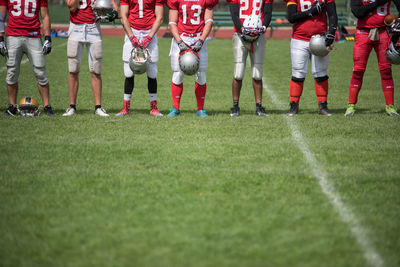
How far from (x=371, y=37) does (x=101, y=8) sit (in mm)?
3869

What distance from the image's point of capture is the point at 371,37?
7312 millimetres

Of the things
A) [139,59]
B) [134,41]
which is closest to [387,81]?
[139,59]

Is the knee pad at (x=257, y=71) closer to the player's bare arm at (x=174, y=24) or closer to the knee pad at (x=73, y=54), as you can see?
the player's bare arm at (x=174, y=24)

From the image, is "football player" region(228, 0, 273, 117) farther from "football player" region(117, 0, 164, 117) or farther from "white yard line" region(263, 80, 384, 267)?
"white yard line" region(263, 80, 384, 267)

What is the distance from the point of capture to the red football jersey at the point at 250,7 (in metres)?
7.39

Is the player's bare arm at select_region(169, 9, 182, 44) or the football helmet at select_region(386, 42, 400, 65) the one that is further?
the player's bare arm at select_region(169, 9, 182, 44)

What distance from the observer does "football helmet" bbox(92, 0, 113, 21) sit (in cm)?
731

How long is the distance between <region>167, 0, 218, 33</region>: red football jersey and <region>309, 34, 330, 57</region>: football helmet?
151cm

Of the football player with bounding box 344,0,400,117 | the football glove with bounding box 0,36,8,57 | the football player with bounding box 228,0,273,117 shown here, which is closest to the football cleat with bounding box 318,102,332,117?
the football player with bounding box 344,0,400,117

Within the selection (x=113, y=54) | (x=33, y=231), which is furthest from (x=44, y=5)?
(x=113, y=54)

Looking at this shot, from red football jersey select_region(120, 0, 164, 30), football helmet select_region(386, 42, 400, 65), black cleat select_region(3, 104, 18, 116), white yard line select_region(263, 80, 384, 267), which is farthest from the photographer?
black cleat select_region(3, 104, 18, 116)

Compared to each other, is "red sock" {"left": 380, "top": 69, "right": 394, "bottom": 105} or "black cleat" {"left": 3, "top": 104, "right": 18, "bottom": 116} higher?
"red sock" {"left": 380, "top": 69, "right": 394, "bottom": 105}

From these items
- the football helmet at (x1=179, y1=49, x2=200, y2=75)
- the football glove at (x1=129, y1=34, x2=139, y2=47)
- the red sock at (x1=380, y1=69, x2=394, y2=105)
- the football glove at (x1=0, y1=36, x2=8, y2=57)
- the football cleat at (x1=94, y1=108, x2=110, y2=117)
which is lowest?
the football cleat at (x1=94, y1=108, x2=110, y2=117)

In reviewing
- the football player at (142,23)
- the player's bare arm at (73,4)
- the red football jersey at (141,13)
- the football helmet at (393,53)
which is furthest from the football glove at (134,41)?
the football helmet at (393,53)
